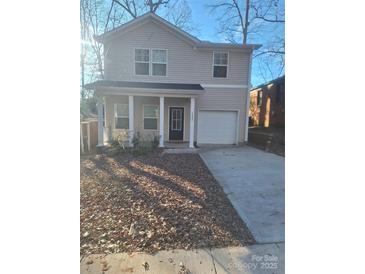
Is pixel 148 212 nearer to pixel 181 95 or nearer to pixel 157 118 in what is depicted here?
pixel 157 118

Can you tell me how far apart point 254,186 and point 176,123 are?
3.74 m

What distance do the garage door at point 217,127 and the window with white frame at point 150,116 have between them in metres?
1.29

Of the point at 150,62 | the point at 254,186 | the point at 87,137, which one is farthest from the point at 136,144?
the point at 254,186

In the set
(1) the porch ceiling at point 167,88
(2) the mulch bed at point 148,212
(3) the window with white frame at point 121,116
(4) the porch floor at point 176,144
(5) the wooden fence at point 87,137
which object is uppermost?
(1) the porch ceiling at point 167,88

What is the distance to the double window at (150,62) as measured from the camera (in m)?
3.68

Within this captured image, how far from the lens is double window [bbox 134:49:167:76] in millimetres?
3676

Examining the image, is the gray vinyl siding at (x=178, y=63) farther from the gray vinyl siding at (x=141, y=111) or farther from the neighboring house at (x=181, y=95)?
the gray vinyl siding at (x=141, y=111)

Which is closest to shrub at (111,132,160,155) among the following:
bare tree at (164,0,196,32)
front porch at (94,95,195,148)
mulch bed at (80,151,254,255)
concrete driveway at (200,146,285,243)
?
front porch at (94,95,195,148)

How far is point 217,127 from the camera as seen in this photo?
5883mm

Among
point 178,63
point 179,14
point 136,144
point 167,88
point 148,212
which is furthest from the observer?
point 167,88

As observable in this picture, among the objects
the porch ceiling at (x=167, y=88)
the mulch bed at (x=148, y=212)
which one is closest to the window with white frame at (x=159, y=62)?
the porch ceiling at (x=167, y=88)
